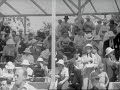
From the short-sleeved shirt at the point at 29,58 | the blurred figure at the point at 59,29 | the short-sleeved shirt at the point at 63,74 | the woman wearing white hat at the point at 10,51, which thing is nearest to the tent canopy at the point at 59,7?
the blurred figure at the point at 59,29

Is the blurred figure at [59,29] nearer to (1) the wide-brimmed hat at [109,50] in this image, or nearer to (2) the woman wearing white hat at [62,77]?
(1) the wide-brimmed hat at [109,50]

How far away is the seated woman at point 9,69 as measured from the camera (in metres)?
9.20

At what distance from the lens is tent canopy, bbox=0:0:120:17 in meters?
11.3

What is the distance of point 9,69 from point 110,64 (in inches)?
101

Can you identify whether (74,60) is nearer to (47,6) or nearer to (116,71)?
(116,71)

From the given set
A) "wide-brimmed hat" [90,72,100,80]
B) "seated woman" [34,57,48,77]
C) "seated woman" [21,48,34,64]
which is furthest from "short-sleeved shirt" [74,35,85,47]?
"wide-brimmed hat" [90,72,100,80]

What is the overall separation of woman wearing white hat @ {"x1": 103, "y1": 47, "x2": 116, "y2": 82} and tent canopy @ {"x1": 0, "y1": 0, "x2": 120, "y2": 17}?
3055mm

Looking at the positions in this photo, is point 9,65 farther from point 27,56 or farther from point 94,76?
point 94,76

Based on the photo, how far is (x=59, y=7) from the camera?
1202cm

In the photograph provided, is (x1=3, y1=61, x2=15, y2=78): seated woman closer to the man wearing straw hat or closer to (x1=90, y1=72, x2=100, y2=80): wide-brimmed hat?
the man wearing straw hat

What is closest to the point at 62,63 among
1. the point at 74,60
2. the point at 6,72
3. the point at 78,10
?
the point at 74,60

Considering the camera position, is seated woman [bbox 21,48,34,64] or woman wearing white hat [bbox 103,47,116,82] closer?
woman wearing white hat [bbox 103,47,116,82]

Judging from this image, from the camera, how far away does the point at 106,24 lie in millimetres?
10469

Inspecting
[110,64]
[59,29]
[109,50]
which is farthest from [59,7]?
[110,64]
